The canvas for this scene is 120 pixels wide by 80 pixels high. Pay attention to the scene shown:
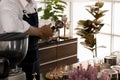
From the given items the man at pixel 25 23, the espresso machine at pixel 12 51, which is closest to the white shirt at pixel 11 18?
the man at pixel 25 23

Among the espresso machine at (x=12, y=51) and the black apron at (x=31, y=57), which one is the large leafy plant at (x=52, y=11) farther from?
the espresso machine at (x=12, y=51)

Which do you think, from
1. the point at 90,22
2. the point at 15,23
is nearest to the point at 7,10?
the point at 15,23

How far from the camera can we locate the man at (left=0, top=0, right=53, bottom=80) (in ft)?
5.23

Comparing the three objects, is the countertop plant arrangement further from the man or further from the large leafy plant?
the large leafy plant

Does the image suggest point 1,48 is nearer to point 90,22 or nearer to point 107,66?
point 107,66

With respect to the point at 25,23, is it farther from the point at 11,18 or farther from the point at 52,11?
the point at 52,11

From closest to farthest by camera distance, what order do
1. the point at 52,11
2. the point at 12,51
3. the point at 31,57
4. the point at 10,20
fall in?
the point at 12,51 → the point at 10,20 → the point at 31,57 → the point at 52,11

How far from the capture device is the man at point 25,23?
5.23 feet

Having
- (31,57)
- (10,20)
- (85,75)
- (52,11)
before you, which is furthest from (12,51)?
(52,11)

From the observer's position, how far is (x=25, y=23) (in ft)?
5.53

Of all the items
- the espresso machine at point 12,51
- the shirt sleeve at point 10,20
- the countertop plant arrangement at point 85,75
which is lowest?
the countertop plant arrangement at point 85,75

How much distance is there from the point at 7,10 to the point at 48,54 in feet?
8.58

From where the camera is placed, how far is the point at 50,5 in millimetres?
4531

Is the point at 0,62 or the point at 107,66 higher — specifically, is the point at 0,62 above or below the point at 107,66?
above
